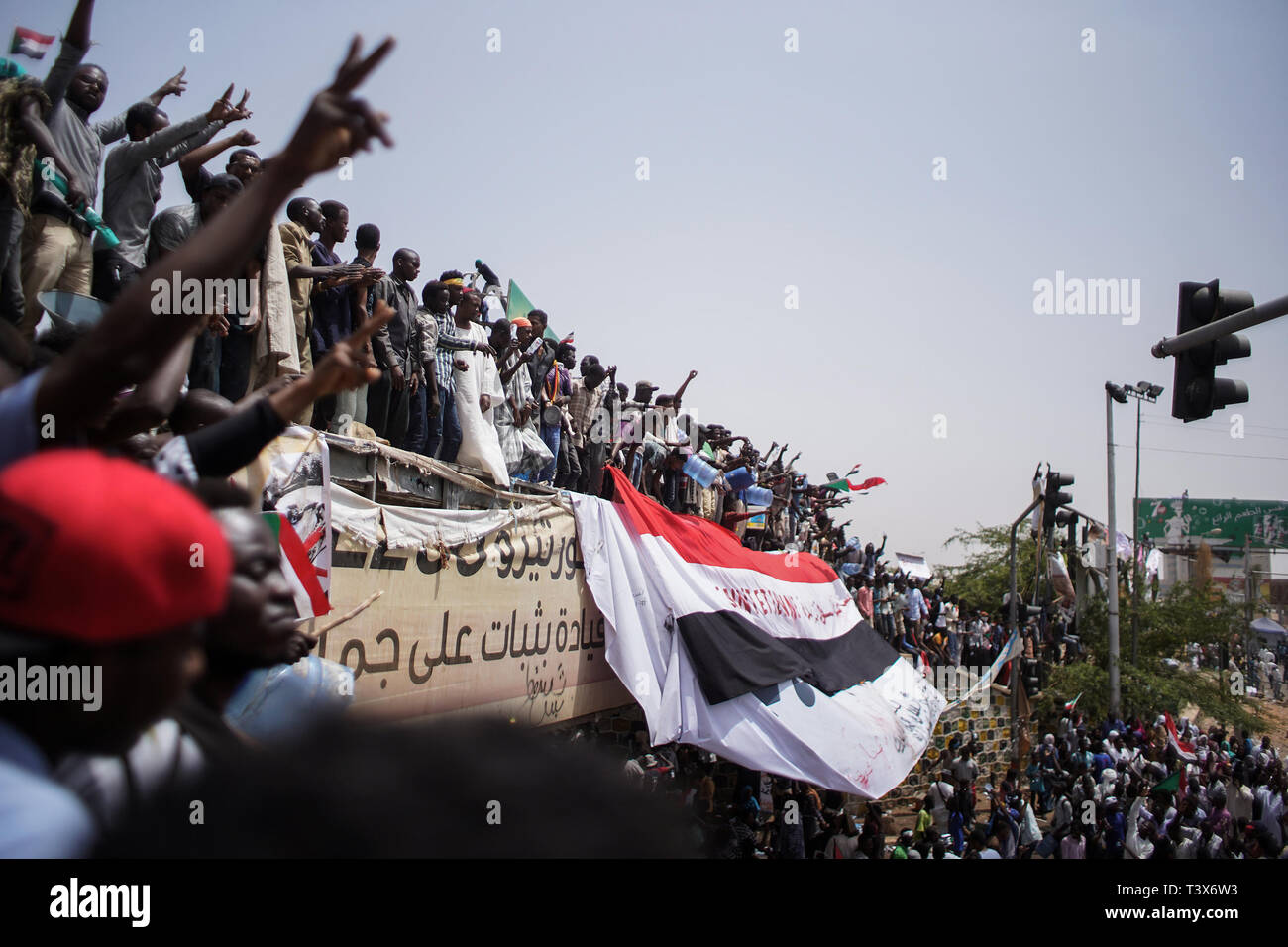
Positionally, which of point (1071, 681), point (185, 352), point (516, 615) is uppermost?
point (185, 352)

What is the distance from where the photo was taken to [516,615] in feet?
23.9

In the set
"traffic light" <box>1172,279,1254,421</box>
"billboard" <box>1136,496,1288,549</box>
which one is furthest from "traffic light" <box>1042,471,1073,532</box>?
"billboard" <box>1136,496,1288,549</box>

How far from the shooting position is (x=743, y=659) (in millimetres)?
8625

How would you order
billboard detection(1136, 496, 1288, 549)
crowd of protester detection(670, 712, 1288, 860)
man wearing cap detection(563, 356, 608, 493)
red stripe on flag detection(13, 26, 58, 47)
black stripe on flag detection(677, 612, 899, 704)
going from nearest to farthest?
1. red stripe on flag detection(13, 26, 58, 47)
2. black stripe on flag detection(677, 612, 899, 704)
3. man wearing cap detection(563, 356, 608, 493)
4. crowd of protester detection(670, 712, 1288, 860)
5. billboard detection(1136, 496, 1288, 549)

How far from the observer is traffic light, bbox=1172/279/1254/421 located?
6844mm

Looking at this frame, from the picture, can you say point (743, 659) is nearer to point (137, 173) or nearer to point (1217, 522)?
point (137, 173)

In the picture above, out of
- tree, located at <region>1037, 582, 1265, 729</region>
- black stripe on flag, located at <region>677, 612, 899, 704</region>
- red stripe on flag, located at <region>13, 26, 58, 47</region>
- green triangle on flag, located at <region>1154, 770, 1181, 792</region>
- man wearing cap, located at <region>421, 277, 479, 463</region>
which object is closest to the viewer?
red stripe on flag, located at <region>13, 26, 58, 47</region>

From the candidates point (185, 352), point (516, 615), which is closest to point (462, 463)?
point (516, 615)

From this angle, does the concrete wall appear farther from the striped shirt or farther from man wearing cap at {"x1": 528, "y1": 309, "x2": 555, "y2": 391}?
the striped shirt

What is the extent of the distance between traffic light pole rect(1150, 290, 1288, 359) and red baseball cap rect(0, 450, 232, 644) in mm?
7157

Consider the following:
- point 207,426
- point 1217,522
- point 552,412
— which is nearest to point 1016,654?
point 552,412

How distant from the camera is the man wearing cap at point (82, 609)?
100 cm
